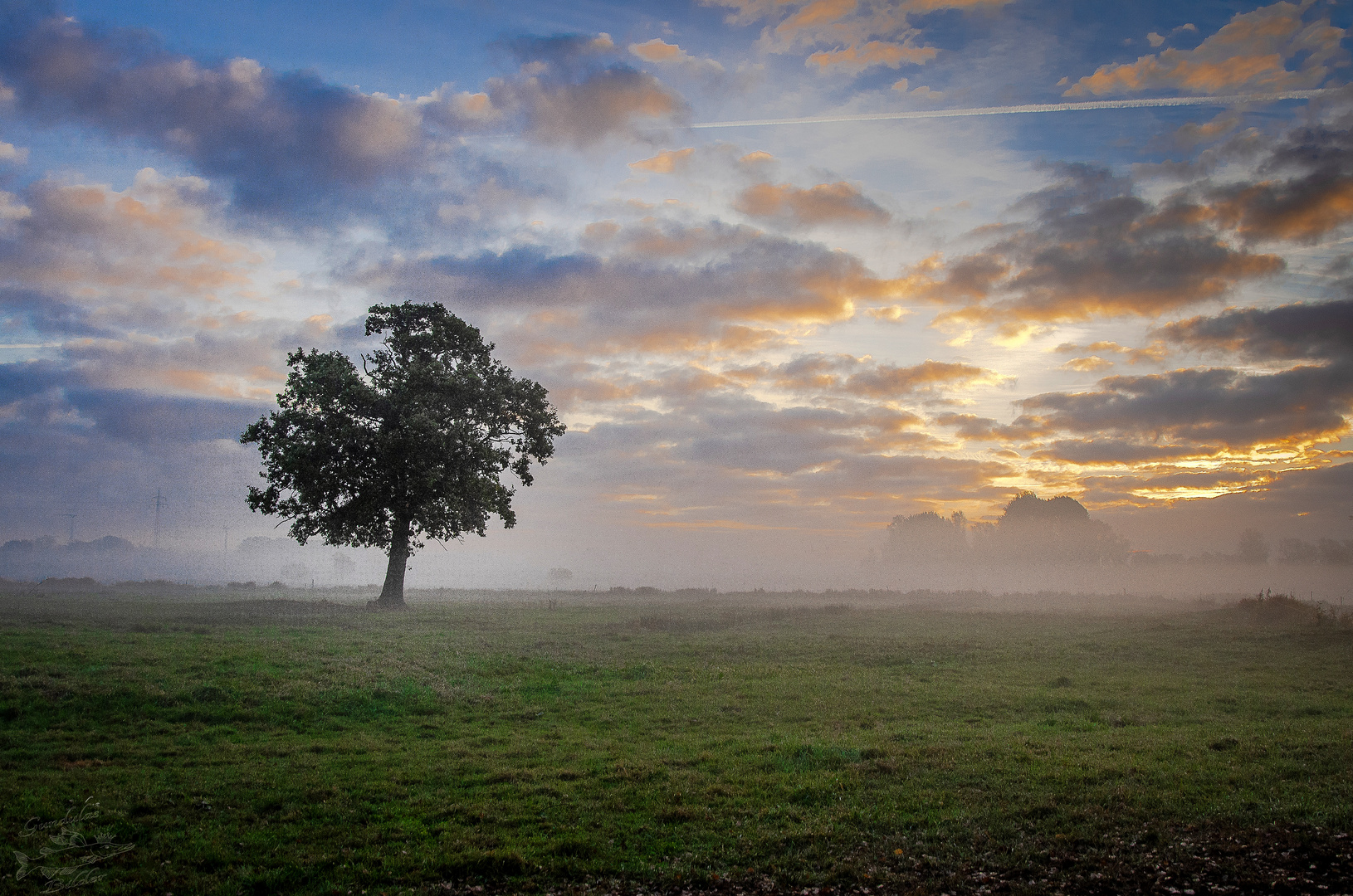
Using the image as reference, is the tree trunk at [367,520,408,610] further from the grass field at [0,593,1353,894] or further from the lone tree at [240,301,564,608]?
the grass field at [0,593,1353,894]

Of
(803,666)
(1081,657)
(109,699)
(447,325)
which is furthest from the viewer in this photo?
(447,325)

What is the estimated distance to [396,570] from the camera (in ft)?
168

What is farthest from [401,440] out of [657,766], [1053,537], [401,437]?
[1053,537]

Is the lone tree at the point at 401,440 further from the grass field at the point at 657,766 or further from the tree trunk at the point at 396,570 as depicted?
the grass field at the point at 657,766

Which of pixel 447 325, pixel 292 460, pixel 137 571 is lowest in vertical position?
pixel 137 571

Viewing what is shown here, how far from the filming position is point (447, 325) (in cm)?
5144

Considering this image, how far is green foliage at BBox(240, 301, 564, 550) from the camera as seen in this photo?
1828 inches

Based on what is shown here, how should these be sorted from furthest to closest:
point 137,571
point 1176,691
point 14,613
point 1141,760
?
point 137,571 < point 14,613 < point 1176,691 < point 1141,760

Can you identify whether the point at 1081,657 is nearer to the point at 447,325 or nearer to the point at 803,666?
the point at 803,666

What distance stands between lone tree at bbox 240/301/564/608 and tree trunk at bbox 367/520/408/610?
0.08 metres

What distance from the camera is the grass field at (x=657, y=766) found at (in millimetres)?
11305

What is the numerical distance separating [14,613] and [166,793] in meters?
40.1

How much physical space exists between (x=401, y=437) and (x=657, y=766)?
3534 cm

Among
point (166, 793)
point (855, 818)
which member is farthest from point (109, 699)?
point (855, 818)
